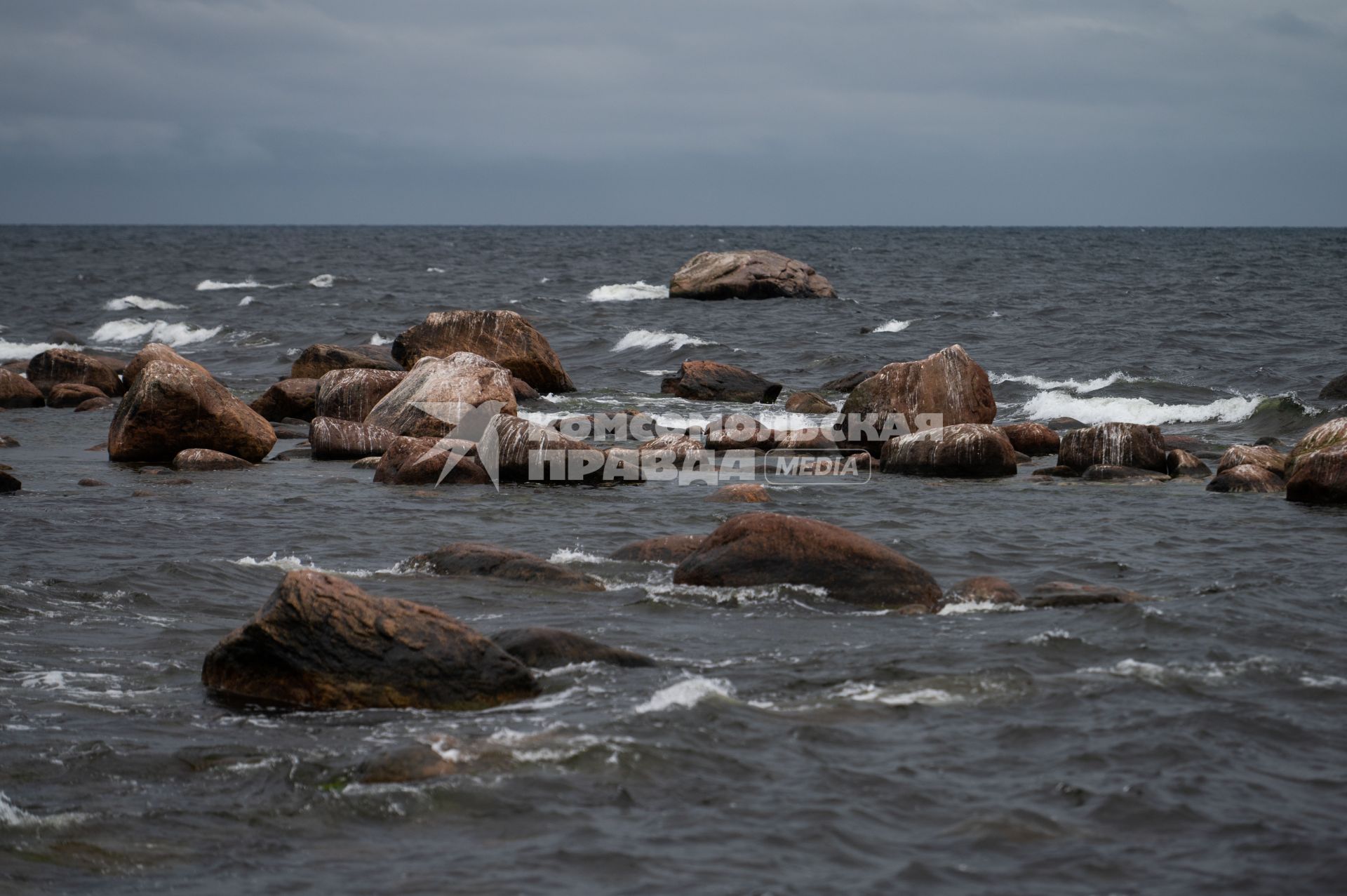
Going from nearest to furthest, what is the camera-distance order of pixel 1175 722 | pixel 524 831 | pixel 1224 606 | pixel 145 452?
pixel 524 831 → pixel 1175 722 → pixel 1224 606 → pixel 145 452

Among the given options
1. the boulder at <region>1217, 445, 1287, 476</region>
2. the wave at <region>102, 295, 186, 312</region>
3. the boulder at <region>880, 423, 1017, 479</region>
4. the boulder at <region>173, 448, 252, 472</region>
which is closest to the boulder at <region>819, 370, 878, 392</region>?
the boulder at <region>880, 423, 1017, 479</region>

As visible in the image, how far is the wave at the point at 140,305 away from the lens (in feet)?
131

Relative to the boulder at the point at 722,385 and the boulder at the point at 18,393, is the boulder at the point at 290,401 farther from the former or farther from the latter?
the boulder at the point at 722,385

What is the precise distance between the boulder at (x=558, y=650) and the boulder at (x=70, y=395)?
16892mm

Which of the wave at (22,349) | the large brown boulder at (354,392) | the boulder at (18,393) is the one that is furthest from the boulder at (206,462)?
the wave at (22,349)

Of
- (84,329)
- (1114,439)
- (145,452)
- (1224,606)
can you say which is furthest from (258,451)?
(84,329)

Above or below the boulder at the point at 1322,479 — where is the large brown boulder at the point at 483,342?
above

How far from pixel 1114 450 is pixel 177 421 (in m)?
11.0

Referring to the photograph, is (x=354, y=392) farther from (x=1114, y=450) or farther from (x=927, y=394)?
(x=1114, y=450)

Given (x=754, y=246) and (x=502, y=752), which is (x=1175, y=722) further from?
(x=754, y=246)

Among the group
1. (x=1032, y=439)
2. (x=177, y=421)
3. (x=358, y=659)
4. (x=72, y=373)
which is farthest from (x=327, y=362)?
(x=358, y=659)

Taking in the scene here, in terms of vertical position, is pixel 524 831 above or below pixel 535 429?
below

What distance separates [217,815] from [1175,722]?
15.1ft

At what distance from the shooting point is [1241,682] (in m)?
7.18
